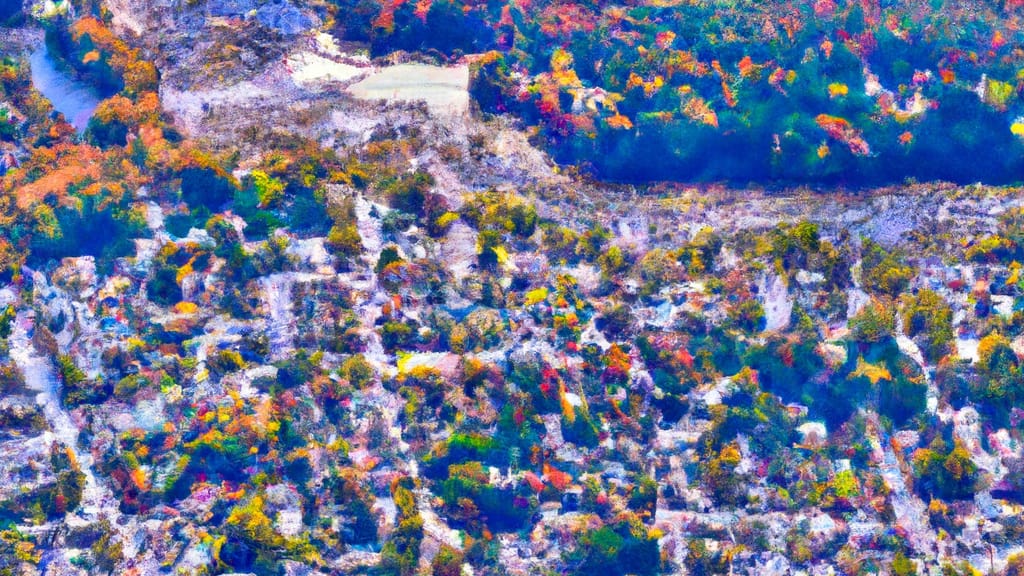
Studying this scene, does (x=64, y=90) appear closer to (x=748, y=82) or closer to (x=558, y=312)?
(x=558, y=312)

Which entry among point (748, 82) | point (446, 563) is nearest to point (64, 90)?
point (446, 563)

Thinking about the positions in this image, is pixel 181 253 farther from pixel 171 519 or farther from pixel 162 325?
pixel 171 519

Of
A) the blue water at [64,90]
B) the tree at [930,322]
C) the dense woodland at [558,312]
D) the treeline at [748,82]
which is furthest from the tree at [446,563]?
the blue water at [64,90]

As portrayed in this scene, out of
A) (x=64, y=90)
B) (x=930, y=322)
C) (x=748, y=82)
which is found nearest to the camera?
(x=930, y=322)

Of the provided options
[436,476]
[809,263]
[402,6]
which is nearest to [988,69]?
[809,263]

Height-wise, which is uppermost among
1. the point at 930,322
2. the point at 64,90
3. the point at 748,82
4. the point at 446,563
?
the point at 748,82

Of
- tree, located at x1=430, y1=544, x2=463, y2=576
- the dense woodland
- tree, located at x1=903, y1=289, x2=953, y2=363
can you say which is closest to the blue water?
the dense woodland

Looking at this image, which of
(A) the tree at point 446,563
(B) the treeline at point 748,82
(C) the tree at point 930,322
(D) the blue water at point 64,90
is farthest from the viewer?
(D) the blue water at point 64,90

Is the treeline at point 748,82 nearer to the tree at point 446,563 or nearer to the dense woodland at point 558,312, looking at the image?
the dense woodland at point 558,312
